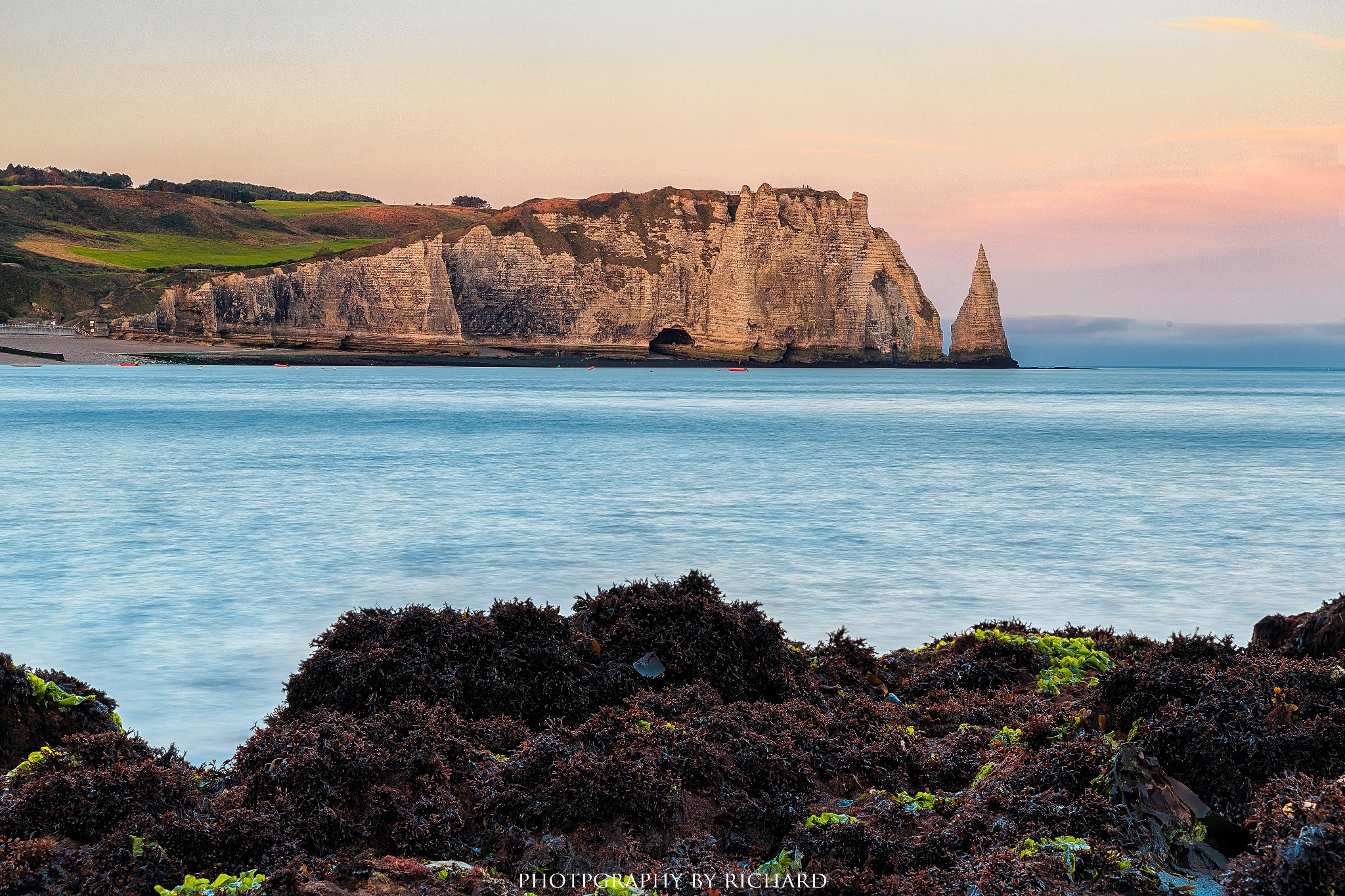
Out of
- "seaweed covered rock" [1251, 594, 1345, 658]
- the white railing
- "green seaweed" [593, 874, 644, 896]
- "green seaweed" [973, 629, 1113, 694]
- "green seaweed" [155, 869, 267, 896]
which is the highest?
the white railing

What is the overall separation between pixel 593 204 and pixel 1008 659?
142670 mm

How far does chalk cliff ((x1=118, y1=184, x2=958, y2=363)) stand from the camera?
443 ft

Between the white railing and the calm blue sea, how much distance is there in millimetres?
102721

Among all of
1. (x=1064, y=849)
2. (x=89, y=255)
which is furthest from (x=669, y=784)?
(x=89, y=255)

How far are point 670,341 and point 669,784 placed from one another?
14962cm

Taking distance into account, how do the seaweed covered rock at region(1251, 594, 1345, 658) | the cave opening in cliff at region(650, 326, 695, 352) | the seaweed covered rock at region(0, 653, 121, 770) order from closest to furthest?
the seaweed covered rock at region(0, 653, 121, 770), the seaweed covered rock at region(1251, 594, 1345, 658), the cave opening in cliff at region(650, 326, 695, 352)

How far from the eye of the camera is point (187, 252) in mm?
185750

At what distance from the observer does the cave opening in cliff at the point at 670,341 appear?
151 metres

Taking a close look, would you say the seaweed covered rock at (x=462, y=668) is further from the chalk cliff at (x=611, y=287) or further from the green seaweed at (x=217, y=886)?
the chalk cliff at (x=611, y=287)

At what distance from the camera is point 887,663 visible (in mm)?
8500

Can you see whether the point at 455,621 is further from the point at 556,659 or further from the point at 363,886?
the point at 363,886

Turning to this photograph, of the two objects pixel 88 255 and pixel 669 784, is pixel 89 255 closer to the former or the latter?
pixel 88 255

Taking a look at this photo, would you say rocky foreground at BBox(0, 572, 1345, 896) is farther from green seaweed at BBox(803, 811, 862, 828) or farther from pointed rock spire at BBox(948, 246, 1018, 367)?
pointed rock spire at BBox(948, 246, 1018, 367)

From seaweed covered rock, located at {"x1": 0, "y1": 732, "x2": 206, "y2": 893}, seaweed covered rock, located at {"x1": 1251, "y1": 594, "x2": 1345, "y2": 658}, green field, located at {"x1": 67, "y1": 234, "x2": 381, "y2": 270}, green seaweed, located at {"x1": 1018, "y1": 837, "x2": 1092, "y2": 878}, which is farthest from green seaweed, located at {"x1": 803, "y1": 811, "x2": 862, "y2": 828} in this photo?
green field, located at {"x1": 67, "y1": 234, "x2": 381, "y2": 270}
